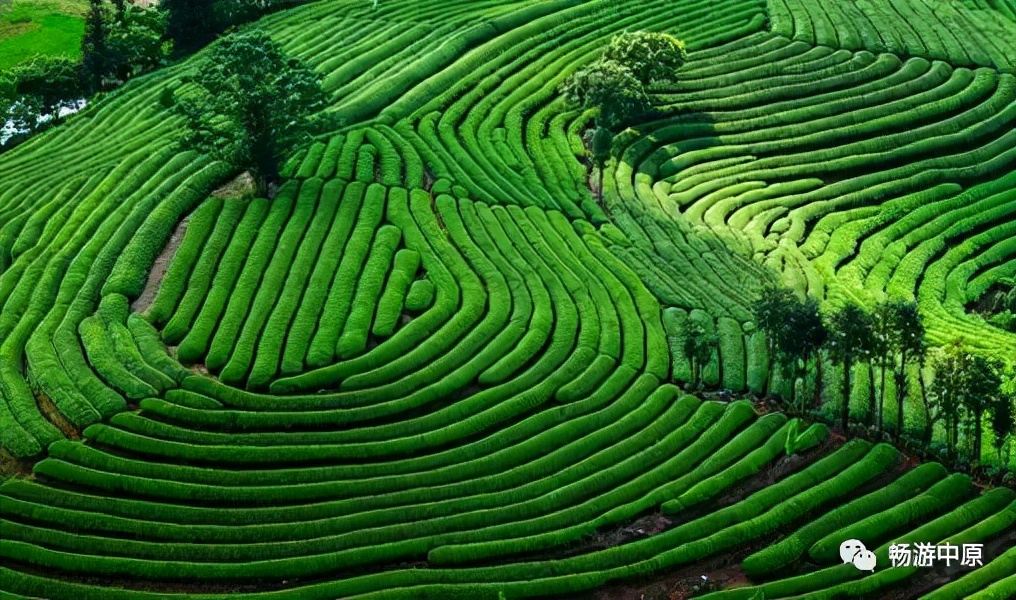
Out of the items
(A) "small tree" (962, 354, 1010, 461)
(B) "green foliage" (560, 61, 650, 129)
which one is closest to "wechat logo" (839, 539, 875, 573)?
(A) "small tree" (962, 354, 1010, 461)

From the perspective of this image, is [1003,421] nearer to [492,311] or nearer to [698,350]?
[698,350]

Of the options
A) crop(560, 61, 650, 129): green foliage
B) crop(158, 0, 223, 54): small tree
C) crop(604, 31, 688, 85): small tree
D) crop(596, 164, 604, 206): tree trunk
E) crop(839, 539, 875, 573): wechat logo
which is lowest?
crop(839, 539, 875, 573): wechat logo

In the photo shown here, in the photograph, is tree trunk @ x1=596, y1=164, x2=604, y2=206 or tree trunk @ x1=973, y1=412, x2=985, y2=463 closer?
tree trunk @ x1=973, y1=412, x2=985, y2=463

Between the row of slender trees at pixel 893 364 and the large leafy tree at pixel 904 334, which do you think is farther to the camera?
the large leafy tree at pixel 904 334

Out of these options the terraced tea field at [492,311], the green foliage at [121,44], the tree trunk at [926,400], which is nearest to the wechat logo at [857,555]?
the terraced tea field at [492,311]

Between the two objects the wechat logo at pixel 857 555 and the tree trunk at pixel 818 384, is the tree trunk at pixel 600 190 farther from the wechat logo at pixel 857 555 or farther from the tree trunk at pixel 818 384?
the wechat logo at pixel 857 555

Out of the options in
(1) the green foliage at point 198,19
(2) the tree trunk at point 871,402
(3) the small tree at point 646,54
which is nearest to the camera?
(2) the tree trunk at point 871,402

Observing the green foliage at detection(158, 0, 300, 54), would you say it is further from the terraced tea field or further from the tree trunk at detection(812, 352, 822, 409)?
the tree trunk at detection(812, 352, 822, 409)
